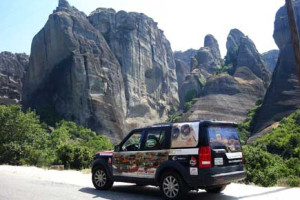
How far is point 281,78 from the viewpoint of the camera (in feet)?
282

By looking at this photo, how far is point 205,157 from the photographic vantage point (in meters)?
8.60

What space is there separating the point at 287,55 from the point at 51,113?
60531mm

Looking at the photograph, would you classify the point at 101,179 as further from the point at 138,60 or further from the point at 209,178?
the point at 138,60

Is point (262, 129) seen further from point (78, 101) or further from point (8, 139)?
point (8, 139)

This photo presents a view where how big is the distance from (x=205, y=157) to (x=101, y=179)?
160 inches

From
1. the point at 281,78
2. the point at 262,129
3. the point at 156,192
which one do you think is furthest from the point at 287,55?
the point at 156,192

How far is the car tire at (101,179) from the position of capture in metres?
11.1

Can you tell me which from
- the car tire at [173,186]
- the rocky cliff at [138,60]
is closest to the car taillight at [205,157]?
the car tire at [173,186]

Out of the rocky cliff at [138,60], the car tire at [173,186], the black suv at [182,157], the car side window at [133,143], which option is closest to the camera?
the black suv at [182,157]

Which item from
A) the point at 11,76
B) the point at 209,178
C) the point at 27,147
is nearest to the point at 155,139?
the point at 209,178

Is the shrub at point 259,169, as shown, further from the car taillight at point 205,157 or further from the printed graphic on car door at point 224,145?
the car taillight at point 205,157

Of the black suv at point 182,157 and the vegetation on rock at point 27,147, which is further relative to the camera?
the vegetation on rock at point 27,147

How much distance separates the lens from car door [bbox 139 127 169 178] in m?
9.52

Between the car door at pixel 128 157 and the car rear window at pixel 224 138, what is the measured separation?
7.55ft
